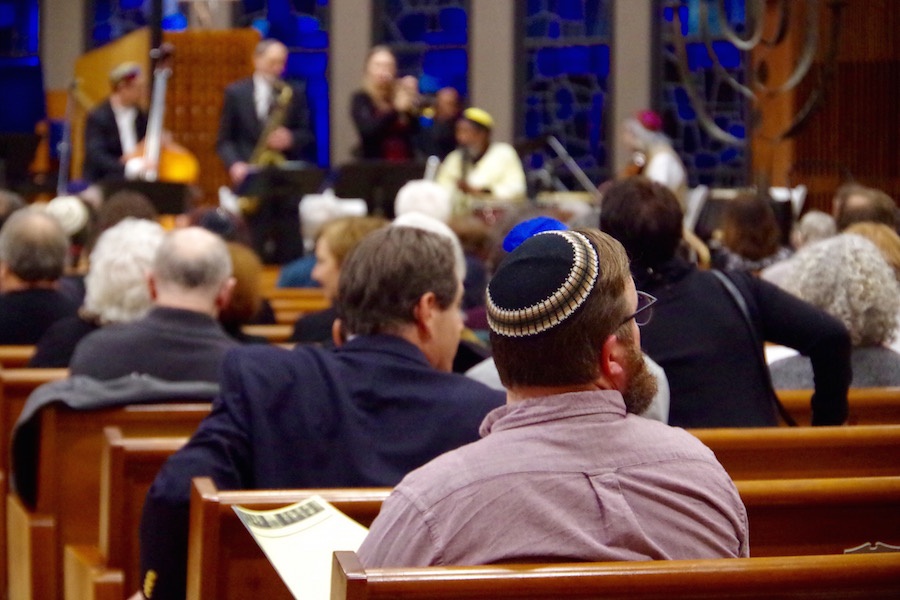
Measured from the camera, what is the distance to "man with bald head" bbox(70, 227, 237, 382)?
126 inches

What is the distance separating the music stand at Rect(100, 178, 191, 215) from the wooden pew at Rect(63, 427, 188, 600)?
213 inches

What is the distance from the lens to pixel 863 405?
10.2 ft

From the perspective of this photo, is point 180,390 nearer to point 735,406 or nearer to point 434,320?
point 434,320

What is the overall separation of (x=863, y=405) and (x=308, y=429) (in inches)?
55.7

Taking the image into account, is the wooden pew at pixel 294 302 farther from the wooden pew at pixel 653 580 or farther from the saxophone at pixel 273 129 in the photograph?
the wooden pew at pixel 653 580

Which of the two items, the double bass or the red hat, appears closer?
the double bass

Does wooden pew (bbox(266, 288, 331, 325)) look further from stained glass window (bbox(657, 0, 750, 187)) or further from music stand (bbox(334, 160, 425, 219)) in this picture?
stained glass window (bbox(657, 0, 750, 187))

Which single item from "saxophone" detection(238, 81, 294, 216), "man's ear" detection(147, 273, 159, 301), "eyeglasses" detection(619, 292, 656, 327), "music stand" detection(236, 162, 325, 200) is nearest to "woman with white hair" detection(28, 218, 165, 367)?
"man's ear" detection(147, 273, 159, 301)


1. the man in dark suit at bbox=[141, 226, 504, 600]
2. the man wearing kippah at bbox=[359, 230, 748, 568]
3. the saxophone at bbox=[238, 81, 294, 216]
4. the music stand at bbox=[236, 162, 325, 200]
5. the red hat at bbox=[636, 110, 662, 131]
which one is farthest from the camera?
the red hat at bbox=[636, 110, 662, 131]

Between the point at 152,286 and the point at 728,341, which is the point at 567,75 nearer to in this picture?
the point at 152,286

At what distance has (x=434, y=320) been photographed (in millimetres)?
2506

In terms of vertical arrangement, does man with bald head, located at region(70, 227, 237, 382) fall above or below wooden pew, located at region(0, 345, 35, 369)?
above

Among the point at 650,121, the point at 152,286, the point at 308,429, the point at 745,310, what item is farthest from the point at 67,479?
the point at 650,121

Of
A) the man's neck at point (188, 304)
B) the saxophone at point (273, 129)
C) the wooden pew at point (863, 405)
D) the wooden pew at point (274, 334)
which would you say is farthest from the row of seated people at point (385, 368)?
the saxophone at point (273, 129)
